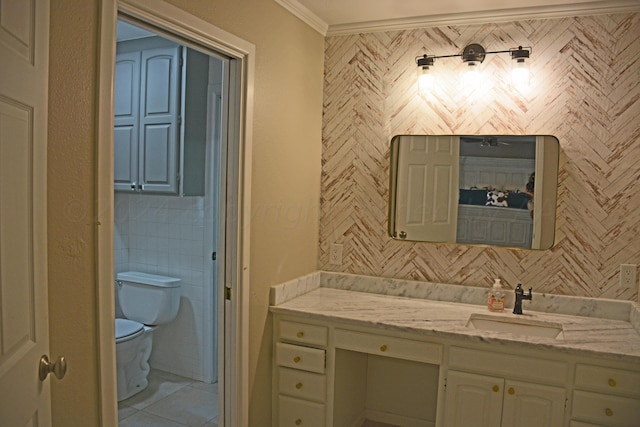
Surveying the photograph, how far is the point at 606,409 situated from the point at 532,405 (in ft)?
0.93

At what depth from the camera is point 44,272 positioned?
125 centimetres

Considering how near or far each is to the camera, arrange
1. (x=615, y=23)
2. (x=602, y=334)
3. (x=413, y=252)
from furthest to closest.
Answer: (x=413, y=252), (x=615, y=23), (x=602, y=334)

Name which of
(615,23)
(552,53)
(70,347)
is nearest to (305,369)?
(70,347)

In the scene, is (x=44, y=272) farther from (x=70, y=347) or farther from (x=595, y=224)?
(x=595, y=224)

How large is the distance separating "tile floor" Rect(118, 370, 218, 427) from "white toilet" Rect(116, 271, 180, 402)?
0.10m

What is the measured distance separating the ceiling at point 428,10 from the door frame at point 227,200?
593 millimetres

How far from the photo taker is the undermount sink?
96.3 inches

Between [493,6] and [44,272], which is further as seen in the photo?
[493,6]

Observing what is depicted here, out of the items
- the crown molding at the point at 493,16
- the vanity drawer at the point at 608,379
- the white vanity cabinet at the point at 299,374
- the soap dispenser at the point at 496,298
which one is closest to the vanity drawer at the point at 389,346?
the white vanity cabinet at the point at 299,374

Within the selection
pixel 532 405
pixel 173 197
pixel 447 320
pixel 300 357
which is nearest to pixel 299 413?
pixel 300 357

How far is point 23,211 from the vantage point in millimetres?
1117

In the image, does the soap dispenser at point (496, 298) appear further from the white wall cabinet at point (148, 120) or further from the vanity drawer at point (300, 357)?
the white wall cabinet at point (148, 120)

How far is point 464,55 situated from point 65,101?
2.03m

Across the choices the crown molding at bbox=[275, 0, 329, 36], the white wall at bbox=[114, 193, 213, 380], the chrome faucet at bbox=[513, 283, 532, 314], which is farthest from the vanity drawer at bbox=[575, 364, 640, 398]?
the white wall at bbox=[114, 193, 213, 380]
